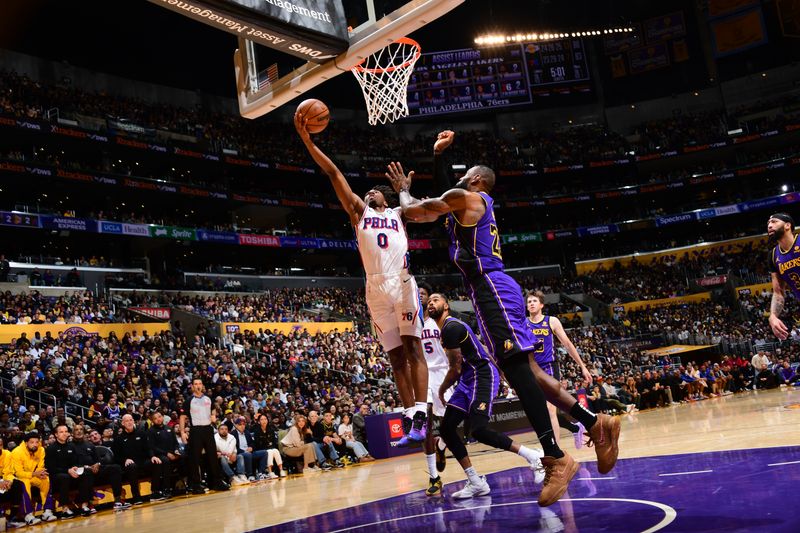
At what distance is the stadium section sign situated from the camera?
5.51 m

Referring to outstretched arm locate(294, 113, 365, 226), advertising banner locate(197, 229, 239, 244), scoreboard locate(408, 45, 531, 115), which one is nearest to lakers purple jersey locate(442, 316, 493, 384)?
outstretched arm locate(294, 113, 365, 226)

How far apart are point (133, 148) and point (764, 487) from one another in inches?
1241

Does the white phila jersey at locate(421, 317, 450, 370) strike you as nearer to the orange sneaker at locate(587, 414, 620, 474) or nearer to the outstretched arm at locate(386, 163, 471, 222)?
the outstretched arm at locate(386, 163, 471, 222)

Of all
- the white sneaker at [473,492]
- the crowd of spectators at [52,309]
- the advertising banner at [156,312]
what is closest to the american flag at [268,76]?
the white sneaker at [473,492]

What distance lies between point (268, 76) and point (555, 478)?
4.87 meters

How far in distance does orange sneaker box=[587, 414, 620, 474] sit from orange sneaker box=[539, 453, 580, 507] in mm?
221

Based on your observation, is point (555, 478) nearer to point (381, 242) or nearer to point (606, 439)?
point (606, 439)

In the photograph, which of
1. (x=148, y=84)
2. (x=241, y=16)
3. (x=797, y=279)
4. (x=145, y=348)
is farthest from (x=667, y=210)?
(x=241, y=16)

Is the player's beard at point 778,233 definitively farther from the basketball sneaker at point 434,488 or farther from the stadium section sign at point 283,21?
the stadium section sign at point 283,21

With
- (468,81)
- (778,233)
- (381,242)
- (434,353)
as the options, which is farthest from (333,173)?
(468,81)

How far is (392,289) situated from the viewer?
575cm

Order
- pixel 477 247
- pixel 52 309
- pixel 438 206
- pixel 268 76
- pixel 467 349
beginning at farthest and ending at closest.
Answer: pixel 52 309 → pixel 268 76 → pixel 467 349 → pixel 477 247 → pixel 438 206

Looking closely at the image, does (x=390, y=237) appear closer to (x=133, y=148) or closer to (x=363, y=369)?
(x=363, y=369)

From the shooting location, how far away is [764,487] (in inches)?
174
